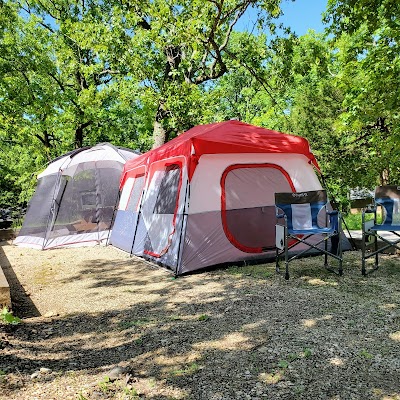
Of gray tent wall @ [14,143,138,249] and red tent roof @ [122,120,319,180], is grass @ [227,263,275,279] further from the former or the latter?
gray tent wall @ [14,143,138,249]

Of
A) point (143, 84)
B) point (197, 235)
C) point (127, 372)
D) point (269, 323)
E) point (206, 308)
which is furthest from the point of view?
point (143, 84)

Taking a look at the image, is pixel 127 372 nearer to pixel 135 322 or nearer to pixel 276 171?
pixel 135 322

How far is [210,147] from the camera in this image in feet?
16.1

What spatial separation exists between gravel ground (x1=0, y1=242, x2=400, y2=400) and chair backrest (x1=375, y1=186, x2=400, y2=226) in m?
0.59

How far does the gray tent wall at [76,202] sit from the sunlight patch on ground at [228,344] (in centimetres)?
594

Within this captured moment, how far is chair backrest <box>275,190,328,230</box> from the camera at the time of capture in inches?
176

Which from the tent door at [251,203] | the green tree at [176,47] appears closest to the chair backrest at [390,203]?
the tent door at [251,203]

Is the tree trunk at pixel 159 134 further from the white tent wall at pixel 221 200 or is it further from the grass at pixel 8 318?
the grass at pixel 8 318

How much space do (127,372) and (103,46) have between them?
9.53m

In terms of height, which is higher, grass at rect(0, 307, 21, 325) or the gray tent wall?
the gray tent wall

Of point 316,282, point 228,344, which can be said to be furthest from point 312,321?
point 316,282

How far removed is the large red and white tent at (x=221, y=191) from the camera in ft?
15.9

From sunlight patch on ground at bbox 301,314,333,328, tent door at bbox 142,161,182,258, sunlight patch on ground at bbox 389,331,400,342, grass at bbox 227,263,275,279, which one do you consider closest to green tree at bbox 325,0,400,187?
tent door at bbox 142,161,182,258

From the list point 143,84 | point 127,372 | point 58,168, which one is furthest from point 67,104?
point 127,372
